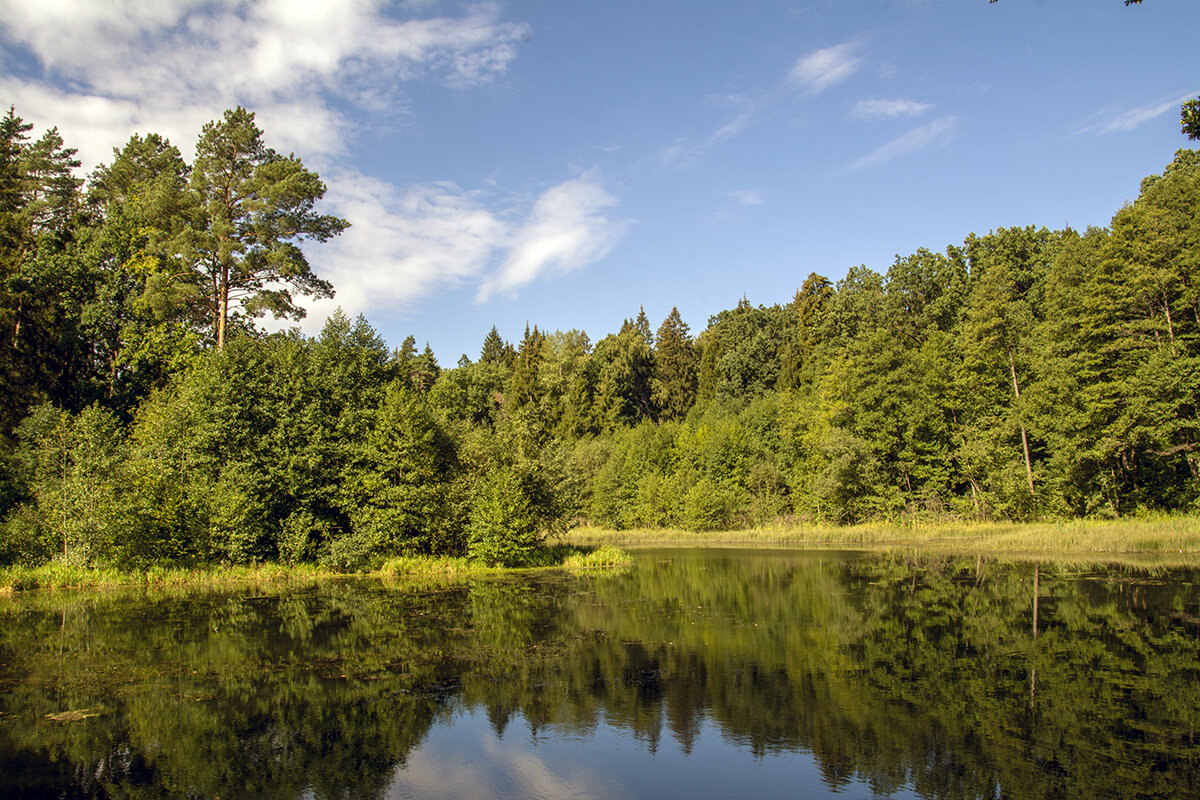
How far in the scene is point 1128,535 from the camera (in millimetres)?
31938

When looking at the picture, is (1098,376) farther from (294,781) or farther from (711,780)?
(294,781)

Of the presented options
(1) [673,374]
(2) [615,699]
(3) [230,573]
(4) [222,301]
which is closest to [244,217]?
(4) [222,301]

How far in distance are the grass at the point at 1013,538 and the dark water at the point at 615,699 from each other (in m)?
11.9

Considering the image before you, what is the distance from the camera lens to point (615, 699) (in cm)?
1161

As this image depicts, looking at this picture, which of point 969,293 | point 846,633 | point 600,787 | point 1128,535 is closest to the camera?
point 600,787

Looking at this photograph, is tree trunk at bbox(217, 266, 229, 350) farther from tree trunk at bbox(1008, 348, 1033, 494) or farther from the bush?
tree trunk at bbox(1008, 348, 1033, 494)

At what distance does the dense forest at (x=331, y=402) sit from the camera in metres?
30.1

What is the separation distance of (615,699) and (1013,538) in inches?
1285

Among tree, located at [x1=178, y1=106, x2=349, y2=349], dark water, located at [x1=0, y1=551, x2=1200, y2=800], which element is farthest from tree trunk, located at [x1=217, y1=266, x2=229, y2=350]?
dark water, located at [x1=0, y1=551, x2=1200, y2=800]

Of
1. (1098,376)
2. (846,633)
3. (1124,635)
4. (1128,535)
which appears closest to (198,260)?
(846,633)

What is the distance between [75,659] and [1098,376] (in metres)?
48.5

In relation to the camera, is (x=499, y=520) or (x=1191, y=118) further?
(x=499, y=520)

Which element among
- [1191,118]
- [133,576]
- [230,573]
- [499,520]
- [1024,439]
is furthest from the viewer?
[1024,439]

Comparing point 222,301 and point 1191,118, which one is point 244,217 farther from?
point 1191,118
